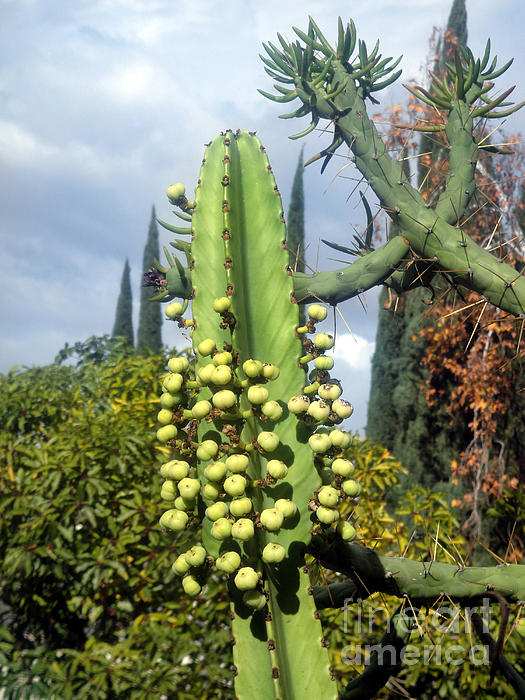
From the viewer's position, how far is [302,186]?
1739cm

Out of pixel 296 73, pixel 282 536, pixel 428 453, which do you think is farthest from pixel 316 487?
pixel 428 453

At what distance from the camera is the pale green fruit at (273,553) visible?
130 cm

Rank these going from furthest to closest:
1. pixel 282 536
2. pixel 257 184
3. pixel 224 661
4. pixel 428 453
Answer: pixel 428 453 < pixel 224 661 < pixel 257 184 < pixel 282 536

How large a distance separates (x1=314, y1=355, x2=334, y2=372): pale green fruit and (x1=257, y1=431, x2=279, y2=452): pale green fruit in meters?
0.25

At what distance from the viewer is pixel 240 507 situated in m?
1.30

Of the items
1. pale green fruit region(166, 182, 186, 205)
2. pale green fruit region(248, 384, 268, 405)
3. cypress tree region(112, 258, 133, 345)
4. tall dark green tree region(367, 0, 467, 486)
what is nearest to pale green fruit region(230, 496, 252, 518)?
pale green fruit region(248, 384, 268, 405)

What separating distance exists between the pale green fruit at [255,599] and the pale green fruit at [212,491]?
0.75 feet

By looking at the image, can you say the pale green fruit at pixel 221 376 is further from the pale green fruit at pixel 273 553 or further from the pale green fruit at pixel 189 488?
the pale green fruit at pixel 273 553

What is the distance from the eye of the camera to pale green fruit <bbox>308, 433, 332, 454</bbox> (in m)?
1.40

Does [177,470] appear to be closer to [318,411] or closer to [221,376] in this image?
[221,376]

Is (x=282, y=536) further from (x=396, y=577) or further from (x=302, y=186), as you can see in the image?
(x=302, y=186)

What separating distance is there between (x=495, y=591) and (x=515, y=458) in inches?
271

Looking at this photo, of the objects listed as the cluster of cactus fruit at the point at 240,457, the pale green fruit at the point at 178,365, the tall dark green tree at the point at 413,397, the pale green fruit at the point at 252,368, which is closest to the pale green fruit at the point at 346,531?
the cluster of cactus fruit at the point at 240,457

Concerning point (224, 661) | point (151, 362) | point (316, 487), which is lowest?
point (224, 661)
